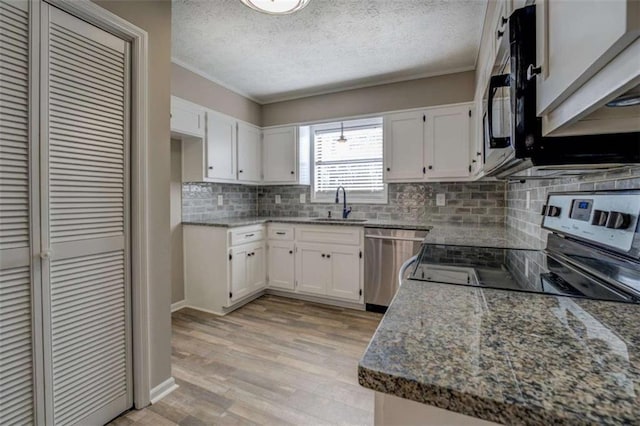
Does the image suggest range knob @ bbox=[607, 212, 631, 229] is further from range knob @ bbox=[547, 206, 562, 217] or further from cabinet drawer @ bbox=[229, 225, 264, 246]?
cabinet drawer @ bbox=[229, 225, 264, 246]

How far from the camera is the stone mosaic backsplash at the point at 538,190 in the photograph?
0.99 meters

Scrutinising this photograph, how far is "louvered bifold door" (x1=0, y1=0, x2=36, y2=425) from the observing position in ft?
3.82

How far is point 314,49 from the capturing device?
265 centimetres

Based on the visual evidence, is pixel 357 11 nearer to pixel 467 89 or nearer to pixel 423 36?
pixel 423 36

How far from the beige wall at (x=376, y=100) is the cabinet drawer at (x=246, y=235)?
58.1 inches

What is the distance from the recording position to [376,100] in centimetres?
339

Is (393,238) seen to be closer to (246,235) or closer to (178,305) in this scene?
(246,235)

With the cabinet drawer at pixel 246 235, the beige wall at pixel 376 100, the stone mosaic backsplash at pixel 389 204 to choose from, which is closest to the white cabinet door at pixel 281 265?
the cabinet drawer at pixel 246 235

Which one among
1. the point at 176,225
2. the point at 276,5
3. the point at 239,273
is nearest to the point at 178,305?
the point at 239,273

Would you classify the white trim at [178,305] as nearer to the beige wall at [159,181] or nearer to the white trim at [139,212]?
the beige wall at [159,181]

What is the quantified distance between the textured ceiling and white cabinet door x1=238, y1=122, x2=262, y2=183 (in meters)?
0.54

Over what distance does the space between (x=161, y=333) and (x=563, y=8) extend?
2113 millimetres

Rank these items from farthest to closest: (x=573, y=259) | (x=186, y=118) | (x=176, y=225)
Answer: (x=176, y=225)
(x=186, y=118)
(x=573, y=259)

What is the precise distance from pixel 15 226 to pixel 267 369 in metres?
1.56
